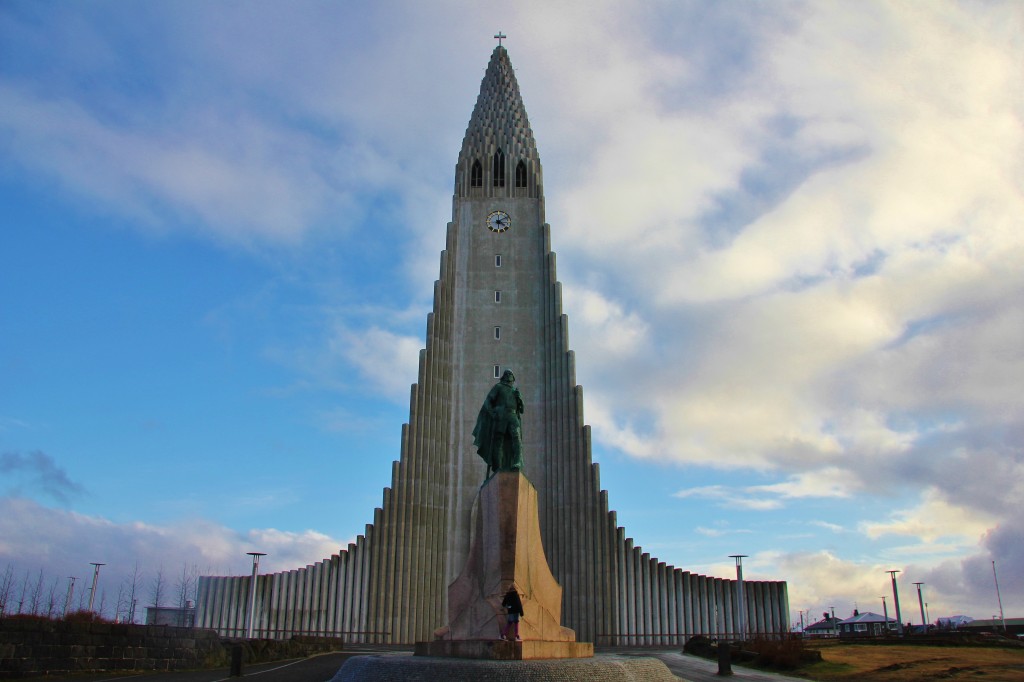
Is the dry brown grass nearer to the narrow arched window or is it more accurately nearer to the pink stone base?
the pink stone base

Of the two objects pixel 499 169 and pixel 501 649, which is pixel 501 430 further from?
pixel 499 169

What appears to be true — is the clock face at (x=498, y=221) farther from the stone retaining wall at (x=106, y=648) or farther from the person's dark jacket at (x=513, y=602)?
the person's dark jacket at (x=513, y=602)

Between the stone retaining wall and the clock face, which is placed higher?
the clock face

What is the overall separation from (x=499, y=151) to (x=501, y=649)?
3470cm

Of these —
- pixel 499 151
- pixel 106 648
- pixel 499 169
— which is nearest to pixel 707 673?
pixel 106 648

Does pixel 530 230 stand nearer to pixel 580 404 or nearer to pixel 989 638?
pixel 580 404

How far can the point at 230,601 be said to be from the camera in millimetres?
36406

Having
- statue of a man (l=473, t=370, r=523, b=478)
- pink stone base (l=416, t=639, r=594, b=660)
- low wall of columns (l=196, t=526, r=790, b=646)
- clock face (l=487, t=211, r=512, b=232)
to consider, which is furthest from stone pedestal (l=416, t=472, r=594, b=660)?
clock face (l=487, t=211, r=512, b=232)

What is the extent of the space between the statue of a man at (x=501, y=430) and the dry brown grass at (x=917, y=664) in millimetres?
8285

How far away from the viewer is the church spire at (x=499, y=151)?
4309cm

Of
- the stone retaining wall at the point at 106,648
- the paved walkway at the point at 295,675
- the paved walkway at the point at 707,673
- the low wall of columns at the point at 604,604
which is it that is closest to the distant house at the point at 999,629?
the low wall of columns at the point at 604,604

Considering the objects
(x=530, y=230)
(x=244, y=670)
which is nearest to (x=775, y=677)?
(x=244, y=670)

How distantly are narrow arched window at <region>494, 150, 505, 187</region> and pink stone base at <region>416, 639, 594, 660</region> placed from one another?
31388 mm

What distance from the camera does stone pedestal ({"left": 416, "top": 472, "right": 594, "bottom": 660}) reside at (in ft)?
51.3
